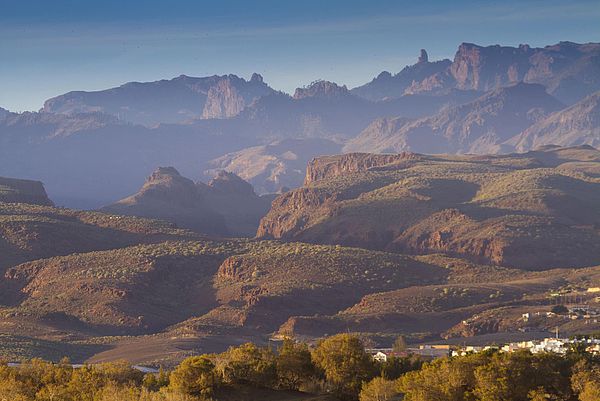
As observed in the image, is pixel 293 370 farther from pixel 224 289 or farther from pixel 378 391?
pixel 224 289

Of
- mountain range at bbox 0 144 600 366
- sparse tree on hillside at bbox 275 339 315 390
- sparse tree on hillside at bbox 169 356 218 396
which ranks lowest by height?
mountain range at bbox 0 144 600 366

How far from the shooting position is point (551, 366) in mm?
58406

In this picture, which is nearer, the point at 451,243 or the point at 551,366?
the point at 551,366

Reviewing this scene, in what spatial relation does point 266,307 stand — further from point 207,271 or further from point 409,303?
point 207,271

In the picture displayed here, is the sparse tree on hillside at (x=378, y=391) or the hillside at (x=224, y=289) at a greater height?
the sparse tree on hillside at (x=378, y=391)

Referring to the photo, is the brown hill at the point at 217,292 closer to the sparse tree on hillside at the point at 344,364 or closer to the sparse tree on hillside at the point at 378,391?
the sparse tree on hillside at the point at 344,364

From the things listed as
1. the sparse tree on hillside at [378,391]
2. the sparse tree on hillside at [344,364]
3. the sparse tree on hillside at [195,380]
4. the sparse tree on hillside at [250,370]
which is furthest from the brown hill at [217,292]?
the sparse tree on hillside at [378,391]

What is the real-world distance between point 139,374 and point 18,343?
173 ft

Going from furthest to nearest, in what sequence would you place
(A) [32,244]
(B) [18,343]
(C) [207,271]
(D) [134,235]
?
(D) [134,235], (A) [32,244], (C) [207,271], (B) [18,343]

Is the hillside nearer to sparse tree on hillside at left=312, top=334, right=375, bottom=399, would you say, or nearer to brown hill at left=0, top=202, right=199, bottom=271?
brown hill at left=0, top=202, right=199, bottom=271

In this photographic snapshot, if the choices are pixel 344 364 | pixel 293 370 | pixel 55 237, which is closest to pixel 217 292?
pixel 55 237

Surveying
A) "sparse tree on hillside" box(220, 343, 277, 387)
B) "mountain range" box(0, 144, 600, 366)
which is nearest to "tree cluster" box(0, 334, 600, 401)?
"sparse tree on hillside" box(220, 343, 277, 387)

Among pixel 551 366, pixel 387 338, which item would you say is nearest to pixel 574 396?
pixel 551 366

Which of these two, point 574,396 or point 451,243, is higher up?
point 574,396
